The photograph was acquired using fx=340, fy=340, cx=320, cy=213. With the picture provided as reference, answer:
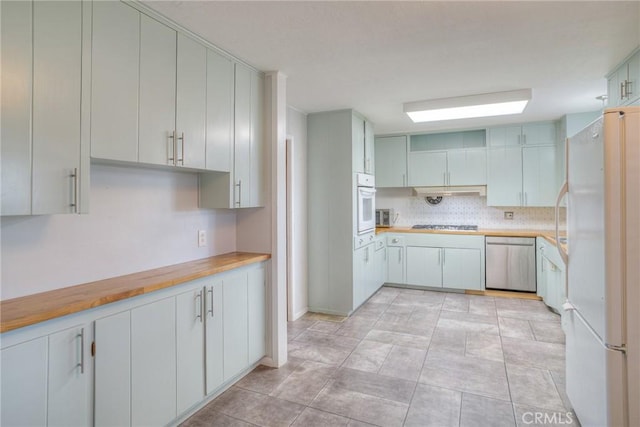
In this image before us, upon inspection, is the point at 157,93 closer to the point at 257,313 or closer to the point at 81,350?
the point at 81,350

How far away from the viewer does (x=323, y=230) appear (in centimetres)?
421

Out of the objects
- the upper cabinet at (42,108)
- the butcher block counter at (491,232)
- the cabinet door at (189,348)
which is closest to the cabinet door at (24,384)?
the upper cabinet at (42,108)

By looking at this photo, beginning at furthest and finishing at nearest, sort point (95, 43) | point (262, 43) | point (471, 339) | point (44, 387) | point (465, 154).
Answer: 1. point (465, 154)
2. point (471, 339)
3. point (262, 43)
4. point (95, 43)
5. point (44, 387)

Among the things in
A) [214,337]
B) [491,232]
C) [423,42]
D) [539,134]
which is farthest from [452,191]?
[214,337]

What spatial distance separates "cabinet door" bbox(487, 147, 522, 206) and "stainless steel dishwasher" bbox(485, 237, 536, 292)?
0.59m

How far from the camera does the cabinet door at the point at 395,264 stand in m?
5.34

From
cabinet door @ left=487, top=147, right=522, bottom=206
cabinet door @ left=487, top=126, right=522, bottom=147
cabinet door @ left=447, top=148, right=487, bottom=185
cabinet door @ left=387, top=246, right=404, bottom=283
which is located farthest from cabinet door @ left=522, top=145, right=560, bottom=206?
cabinet door @ left=387, top=246, right=404, bottom=283

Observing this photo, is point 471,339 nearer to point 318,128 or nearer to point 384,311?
point 384,311

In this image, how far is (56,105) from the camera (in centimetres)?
153

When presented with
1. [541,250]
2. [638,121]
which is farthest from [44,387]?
[541,250]

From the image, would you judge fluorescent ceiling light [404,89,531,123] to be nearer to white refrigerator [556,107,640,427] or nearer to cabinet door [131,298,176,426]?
white refrigerator [556,107,640,427]

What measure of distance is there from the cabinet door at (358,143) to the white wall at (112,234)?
197 centimetres

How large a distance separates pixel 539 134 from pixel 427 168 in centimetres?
157

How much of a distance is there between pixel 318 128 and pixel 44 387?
11.5ft
